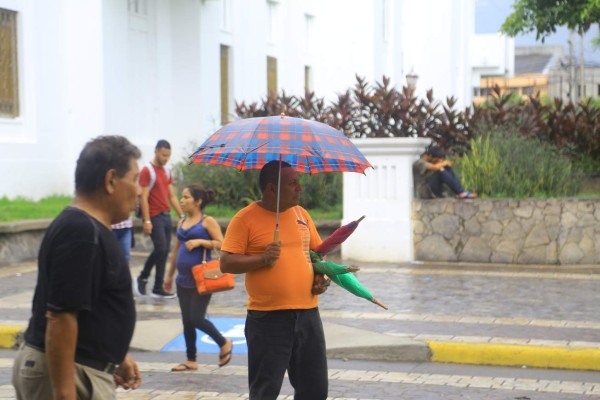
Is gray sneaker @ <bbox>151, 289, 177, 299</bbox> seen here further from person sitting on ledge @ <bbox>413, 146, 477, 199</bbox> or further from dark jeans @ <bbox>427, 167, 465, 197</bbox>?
dark jeans @ <bbox>427, 167, 465, 197</bbox>

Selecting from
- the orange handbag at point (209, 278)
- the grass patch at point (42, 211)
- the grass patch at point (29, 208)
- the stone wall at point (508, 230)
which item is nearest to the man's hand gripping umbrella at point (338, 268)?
the orange handbag at point (209, 278)

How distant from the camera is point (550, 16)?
20859 mm

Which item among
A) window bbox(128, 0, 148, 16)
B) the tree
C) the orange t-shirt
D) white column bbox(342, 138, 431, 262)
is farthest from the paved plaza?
window bbox(128, 0, 148, 16)

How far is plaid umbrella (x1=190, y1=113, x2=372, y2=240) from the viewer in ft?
18.6

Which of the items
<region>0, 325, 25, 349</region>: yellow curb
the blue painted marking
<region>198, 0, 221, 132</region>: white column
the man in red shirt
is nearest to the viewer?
the blue painted marking

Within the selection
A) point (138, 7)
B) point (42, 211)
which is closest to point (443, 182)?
point (42, 211)

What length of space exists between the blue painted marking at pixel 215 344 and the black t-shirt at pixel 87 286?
5.38 m

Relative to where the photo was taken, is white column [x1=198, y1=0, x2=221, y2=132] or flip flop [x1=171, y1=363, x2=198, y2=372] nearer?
flip flop [x1=171, y1=363, x2=198, y2=372]

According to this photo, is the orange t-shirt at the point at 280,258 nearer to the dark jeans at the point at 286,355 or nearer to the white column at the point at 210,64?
the dark jeans at the point at 286,355

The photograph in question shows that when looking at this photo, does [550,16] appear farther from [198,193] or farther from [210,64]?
[198,193]

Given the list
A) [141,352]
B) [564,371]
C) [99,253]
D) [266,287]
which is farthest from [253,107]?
[99,253]

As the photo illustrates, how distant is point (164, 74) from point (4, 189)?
21.4 feet

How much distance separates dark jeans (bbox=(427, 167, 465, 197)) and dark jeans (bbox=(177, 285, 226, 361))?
783cm

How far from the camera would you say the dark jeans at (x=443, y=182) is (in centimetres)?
1542
